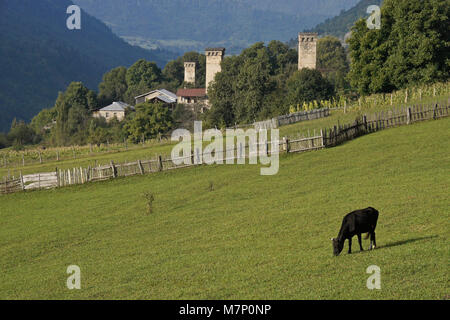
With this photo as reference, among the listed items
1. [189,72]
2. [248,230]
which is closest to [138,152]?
[248,230]

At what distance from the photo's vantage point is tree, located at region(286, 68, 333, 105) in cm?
8944

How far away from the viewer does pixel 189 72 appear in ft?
604

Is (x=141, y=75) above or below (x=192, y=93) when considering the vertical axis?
above

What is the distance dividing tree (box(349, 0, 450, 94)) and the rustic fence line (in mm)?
17005

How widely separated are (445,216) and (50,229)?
669 inches

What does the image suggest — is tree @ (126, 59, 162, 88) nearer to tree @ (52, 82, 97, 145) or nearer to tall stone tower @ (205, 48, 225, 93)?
tall stone tower @ (205, 48, 225, 93)

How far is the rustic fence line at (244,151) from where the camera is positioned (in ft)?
125

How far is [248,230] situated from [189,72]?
166 metres

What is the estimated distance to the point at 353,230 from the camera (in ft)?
50.9

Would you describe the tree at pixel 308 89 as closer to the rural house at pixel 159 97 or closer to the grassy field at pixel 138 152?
the grassy field at pixel 138 152

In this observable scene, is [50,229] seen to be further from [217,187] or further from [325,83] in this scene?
[325,83]

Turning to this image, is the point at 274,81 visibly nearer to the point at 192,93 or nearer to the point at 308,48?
the point at 308,48

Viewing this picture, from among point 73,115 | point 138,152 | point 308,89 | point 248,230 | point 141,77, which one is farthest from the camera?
point 141,77

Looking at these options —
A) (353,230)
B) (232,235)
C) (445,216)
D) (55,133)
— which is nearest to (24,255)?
(232,235)
